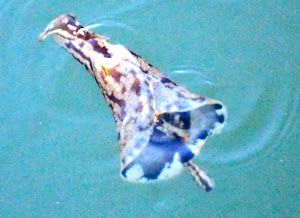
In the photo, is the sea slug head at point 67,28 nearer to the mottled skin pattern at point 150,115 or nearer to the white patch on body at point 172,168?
the mottled skin pattern at point 150,115

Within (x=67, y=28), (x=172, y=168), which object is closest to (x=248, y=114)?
(x=172, y=168)

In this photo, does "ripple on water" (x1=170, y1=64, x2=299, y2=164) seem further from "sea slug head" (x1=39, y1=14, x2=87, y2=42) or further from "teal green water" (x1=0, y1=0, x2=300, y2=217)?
"sea slug head" (x1=39, y1=14, x2=87, y2=42)

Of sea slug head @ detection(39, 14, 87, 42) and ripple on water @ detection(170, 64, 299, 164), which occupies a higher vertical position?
sea slug head @ detection(39, 14, 87, 42)

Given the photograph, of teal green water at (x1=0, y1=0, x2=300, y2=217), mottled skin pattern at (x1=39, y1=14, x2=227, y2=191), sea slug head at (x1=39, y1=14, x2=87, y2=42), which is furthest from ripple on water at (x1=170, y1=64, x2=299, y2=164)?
sea slug head at (x1=39, y1=14, x2=87, y2=42)

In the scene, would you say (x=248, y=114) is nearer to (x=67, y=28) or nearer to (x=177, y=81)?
(x=177, y=81)

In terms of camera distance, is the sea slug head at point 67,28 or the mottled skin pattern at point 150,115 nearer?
the mottled skin pattern at point 150,115

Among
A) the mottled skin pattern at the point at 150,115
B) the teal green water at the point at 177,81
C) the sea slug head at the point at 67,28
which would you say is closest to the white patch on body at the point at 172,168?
the mottled skin pattern at the point at 150,115

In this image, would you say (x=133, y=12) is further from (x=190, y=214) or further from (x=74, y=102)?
(x=190, y=214)
